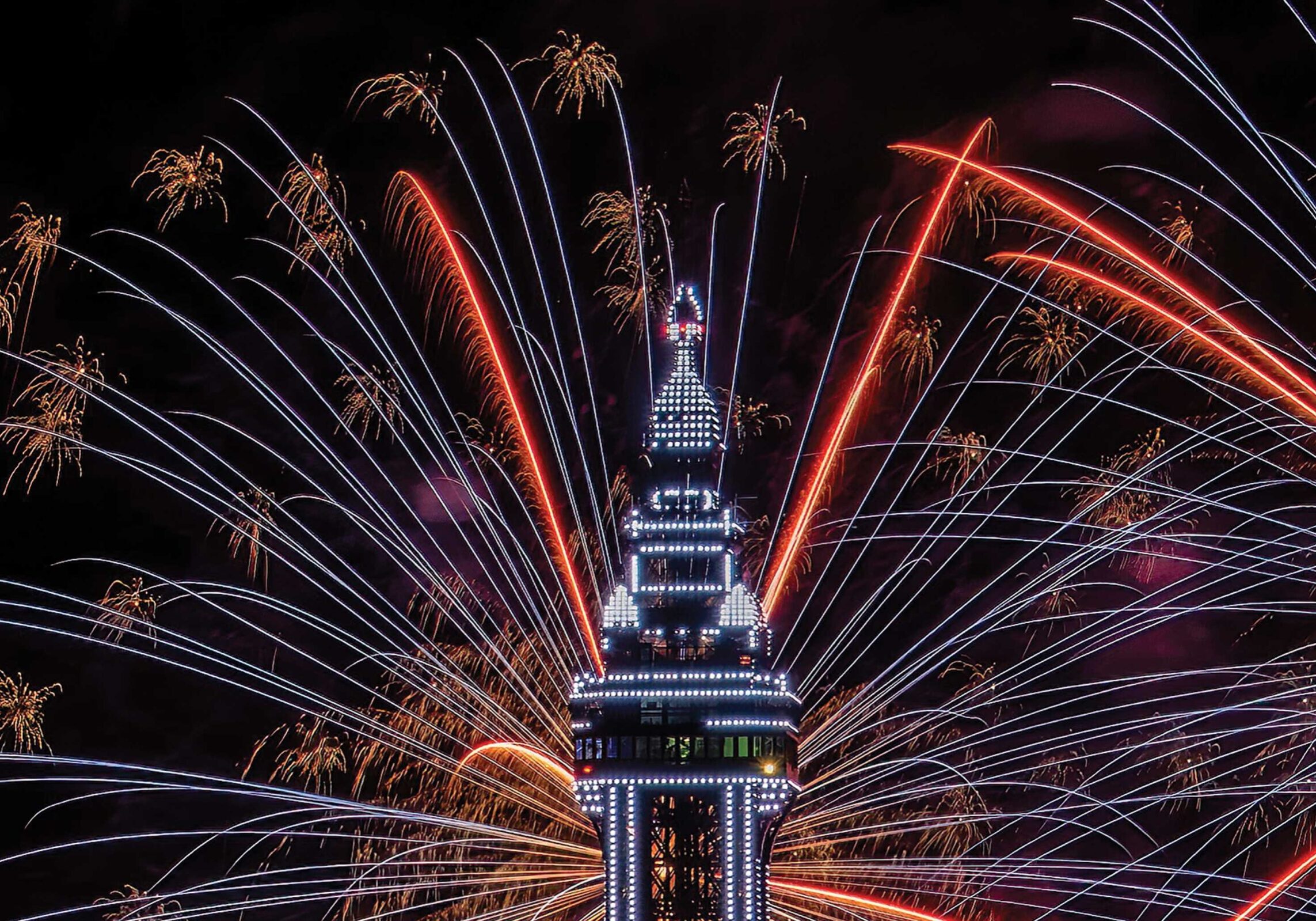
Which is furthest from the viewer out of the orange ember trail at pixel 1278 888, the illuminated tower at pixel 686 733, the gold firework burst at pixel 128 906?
the illuminated tower at pixel 686 733

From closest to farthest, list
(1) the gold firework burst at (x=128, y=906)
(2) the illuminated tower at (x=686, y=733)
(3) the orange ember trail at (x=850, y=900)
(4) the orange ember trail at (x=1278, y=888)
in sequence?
(4) the orange ember trail at (x=1278, y=888) < (1) the gold firework burst at (x=128, y=906) < (3) the orange ember trail at (x=850, y=900) < (2) the illuminated tower at (x=686, y=733)

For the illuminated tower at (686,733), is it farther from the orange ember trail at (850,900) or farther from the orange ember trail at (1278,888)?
the orange ember trail at (1278,888)

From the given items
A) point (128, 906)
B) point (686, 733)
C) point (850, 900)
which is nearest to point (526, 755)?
point (686, 733)

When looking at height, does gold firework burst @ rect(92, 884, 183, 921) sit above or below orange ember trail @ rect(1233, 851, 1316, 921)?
above

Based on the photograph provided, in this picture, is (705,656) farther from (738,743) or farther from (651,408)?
(651,408)

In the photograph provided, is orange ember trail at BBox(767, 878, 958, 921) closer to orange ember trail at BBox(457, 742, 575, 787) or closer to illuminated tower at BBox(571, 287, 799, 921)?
illuminated tower at BBox(571, 287, 799, 921)

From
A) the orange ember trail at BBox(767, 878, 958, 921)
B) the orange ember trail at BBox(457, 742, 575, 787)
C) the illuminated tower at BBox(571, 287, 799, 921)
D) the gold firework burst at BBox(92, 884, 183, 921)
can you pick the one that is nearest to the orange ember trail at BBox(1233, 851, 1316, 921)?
the orange ember trail at BBox(767, 878, 958, 921)

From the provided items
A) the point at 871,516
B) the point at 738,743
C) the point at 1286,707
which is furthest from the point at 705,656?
the point at 1286,707

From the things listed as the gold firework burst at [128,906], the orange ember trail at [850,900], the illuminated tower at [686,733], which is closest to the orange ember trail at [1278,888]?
A: the orange ember trail at [850,900]
